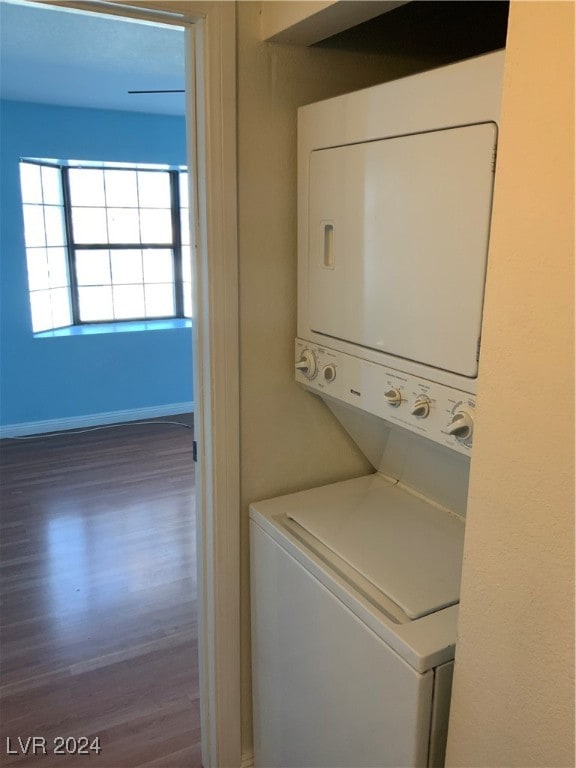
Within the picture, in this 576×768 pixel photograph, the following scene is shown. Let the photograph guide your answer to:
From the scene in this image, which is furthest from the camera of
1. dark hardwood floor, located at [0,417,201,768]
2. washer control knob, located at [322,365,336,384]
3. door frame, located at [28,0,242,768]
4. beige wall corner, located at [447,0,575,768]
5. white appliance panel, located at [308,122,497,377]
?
dark hardwood floor, located at [0,417,201,768]

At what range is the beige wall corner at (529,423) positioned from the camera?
0.74 metres

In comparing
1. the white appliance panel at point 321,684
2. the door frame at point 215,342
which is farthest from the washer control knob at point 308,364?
the white appliance panel at point 321,684

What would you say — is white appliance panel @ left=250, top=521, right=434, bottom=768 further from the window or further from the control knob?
the window

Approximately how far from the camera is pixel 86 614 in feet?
8.51

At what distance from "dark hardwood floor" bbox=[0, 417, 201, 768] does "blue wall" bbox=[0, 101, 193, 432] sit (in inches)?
25.1

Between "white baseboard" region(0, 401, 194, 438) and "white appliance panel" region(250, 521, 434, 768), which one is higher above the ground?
"white appliance panel" region(250, 521, 434, 768)

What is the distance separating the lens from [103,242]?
4992mm

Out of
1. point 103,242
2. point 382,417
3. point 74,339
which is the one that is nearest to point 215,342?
point 382,417

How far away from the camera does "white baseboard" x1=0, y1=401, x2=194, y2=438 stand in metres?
4.61

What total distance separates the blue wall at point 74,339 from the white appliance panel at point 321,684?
3.42m

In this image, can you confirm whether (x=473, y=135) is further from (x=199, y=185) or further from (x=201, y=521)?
(x=201, y=521)

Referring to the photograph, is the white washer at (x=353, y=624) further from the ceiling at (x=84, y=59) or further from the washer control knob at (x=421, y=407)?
the ceiling at (x=84, y=59)

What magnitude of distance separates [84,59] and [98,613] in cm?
265

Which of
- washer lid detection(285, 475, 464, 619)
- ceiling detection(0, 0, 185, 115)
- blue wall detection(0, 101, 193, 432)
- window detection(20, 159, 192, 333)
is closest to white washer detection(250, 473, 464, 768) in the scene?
washer lid detection(285, 475, 464, 619)
